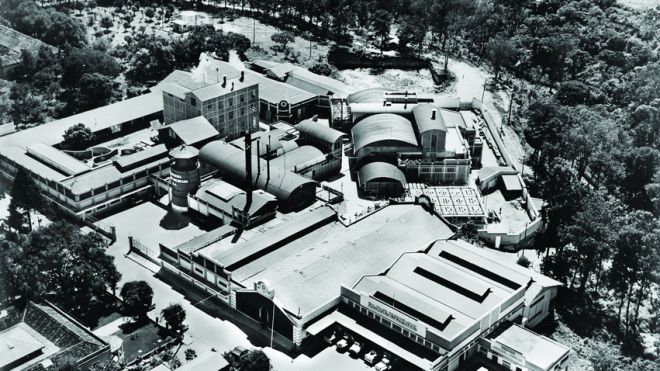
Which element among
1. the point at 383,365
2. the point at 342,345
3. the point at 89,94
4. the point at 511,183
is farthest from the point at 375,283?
the point at 89,94

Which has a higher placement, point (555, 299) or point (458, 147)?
point (458, 147)

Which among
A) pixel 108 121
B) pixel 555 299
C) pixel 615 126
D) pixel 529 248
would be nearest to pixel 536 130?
pixel 615 126

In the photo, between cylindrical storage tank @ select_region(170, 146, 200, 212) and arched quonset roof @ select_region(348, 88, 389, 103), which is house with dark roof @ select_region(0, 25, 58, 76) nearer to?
cylindrical storage tank @ select_region(170, 146, 200, 212)

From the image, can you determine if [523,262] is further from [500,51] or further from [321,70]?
[500,51]

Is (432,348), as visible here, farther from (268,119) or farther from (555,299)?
(268,119)

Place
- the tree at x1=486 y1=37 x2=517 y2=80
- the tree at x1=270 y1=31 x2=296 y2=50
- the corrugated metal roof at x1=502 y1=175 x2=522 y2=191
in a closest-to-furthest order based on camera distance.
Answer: the corrugated metal roof at x1=502 y1=175 x2=522 y2=191, the tree at x1=486 y1=37 x2=517 y2=80, the tree at x1=270 y1=31 x2=296 y2=50

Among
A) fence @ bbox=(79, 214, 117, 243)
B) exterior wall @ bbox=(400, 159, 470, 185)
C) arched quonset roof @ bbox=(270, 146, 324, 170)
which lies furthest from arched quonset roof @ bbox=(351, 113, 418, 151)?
fence @ bbox=(79, 214, 117, 243)
